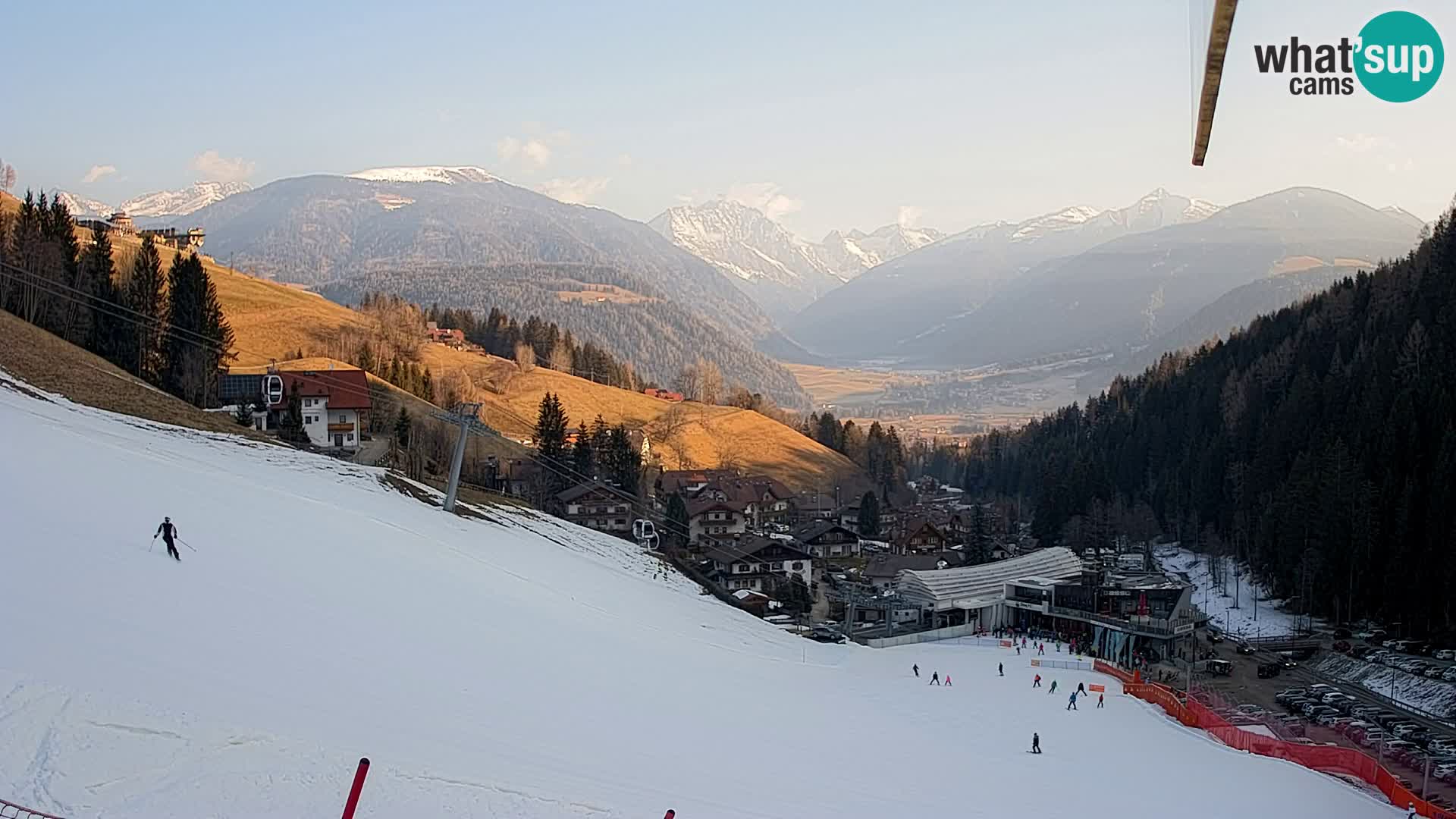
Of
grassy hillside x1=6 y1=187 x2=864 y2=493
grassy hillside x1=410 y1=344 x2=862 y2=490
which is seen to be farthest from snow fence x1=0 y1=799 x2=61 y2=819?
grassy hillside x1=410 y1=344 x2=862 y2=490

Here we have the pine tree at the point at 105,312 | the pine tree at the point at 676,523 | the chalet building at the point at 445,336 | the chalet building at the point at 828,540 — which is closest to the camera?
the pine tree at the point at 105,312

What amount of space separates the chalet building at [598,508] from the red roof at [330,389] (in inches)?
607

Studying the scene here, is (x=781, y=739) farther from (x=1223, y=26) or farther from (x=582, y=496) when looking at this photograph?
(x=582, y=496)

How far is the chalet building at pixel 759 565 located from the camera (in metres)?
65.1

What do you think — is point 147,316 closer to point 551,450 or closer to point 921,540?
point 551,450

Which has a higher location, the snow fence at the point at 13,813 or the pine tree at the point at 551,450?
the snow fence at the point at 13,813

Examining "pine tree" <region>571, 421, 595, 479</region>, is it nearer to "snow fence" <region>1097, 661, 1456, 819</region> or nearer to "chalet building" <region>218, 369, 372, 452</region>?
"chalet building" <region>218, 369, 372, 452</region>

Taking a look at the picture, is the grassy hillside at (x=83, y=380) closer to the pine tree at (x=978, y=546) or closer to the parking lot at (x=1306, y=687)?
the parking lot at (x=1306, y=687)

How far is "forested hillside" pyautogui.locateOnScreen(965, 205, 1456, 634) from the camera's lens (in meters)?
53.4

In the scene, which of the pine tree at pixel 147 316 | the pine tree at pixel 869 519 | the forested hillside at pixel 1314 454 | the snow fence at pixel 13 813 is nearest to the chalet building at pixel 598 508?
the pine tree at pixel 147 316

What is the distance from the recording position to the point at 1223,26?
5395 millimetres

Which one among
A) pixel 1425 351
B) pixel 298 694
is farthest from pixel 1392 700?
pixel 298 694

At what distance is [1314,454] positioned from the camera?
70062mm

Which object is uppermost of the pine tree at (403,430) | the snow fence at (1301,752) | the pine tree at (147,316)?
the pine tree at (147,316)
